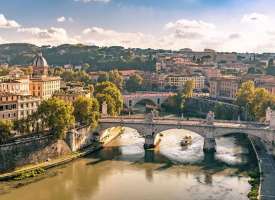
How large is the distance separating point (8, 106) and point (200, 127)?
1653 centimetres

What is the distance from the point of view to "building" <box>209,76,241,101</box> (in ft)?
258

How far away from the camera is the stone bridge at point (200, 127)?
139ft

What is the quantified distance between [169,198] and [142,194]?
1.84m

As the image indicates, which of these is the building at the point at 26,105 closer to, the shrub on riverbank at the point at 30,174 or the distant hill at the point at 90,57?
the shrub on riverbank at the point at 30,174

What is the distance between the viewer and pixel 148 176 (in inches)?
1430

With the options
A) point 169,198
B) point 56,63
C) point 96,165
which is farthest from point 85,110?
point 56,63

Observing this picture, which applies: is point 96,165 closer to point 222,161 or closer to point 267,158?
point 222,161

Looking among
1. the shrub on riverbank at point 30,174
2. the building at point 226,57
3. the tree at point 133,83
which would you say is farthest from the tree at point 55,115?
the building at point 226,57

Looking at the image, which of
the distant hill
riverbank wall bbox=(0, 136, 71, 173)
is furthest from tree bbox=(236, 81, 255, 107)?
the distant hill

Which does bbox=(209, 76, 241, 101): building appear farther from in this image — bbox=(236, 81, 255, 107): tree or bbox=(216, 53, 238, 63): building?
bbox=(216, 53, 238, 63): building

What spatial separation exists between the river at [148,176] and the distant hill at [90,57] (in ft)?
235

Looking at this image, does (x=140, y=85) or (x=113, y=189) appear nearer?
(x=113, y=189)

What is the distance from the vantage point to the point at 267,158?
38906mm

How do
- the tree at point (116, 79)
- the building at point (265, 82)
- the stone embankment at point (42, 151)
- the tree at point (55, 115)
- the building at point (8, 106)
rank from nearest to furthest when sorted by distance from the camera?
the stone embankment at point (42, 151) → the tree at point (55, 115) → the building at point (8, 106) → the building at point (265, 82) → the tree at point (116, 79)
